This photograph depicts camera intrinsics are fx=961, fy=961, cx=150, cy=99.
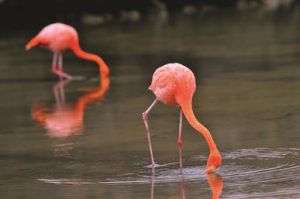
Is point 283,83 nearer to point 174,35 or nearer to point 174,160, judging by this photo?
point 174,160

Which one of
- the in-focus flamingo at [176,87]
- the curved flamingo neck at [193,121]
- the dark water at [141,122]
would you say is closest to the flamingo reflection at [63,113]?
the dark water at [141,122]

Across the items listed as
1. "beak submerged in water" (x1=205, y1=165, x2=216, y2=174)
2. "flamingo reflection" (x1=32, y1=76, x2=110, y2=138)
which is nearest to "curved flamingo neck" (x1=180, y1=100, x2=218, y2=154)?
"beak submerged in water" (x1=205, y1=165, x2=216, y2=174)

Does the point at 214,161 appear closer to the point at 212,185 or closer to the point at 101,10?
the point at 212,185

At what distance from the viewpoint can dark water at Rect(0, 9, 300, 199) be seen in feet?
22.0

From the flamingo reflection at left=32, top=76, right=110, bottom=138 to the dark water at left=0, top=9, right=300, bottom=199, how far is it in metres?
0.01

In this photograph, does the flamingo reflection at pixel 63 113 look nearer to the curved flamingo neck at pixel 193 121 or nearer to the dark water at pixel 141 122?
the dark water at pixel 141 122

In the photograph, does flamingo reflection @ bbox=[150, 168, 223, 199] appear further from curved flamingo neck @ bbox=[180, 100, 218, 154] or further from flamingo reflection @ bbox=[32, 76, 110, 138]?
flamingo reflection @ bbox=[32, 76, 110, 138]

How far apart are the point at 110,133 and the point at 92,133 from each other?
0.17 meters

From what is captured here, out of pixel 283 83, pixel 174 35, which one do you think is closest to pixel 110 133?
pixel 283 83

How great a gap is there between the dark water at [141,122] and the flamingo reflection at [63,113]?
13 millimetres

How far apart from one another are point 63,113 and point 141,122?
1.19 m

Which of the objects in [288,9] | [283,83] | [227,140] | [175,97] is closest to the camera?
[175,97]

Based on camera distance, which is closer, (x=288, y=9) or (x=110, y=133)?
(x=110, y=133)

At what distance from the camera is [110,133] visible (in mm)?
8727
